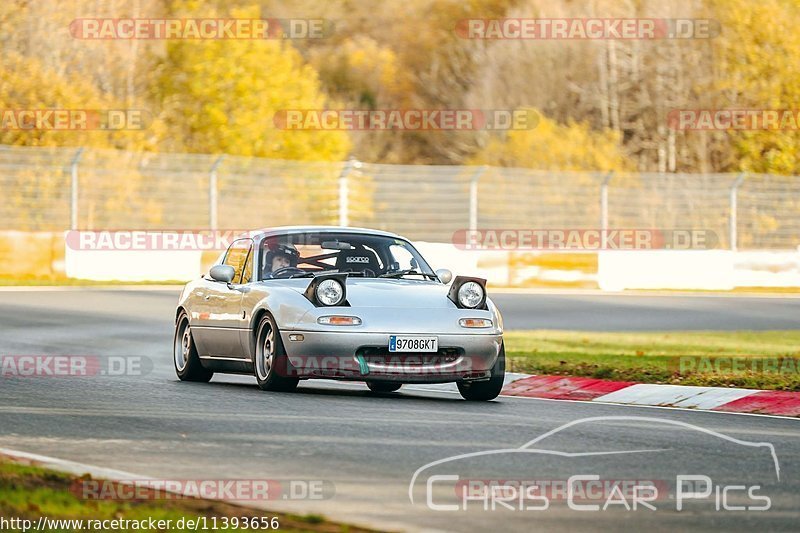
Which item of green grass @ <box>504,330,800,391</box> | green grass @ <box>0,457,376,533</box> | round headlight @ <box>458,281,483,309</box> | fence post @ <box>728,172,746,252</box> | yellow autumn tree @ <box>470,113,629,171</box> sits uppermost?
yellow autumn tree @ <box>470,113,629,171</box>

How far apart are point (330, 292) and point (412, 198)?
2433 cm

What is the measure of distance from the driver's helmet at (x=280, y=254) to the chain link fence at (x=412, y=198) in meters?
19.8

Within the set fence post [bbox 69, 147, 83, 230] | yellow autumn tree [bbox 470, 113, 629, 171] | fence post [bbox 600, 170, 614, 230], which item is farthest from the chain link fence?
yellow autumn tree [bbox 470, 113, 629, 171]

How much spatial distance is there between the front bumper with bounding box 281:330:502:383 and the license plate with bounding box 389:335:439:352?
45mm

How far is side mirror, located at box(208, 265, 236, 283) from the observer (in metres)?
12.8

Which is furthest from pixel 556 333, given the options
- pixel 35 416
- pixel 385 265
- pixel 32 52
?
pixel 32 52

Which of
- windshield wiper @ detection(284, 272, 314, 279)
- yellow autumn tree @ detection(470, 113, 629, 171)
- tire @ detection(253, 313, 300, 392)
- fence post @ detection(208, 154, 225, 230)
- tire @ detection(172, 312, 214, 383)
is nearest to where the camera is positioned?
tire @ detection(253, 313, 300, 392)

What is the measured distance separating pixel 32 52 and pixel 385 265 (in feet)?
123

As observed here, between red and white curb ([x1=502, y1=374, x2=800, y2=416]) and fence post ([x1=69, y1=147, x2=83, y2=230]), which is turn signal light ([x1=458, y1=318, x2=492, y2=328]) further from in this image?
fence post ([x1=69, y1=147, x2=83, y2=230])

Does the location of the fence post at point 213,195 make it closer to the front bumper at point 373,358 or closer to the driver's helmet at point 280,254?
the driver's helmet at point 280,254

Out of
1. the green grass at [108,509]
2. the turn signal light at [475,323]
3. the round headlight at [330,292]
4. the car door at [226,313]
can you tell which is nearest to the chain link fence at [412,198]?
the car door at [226,313]

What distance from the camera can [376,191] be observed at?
117 feet

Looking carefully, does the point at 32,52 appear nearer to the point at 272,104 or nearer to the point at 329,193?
the point at 272,104

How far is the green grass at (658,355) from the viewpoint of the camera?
1357 cm
